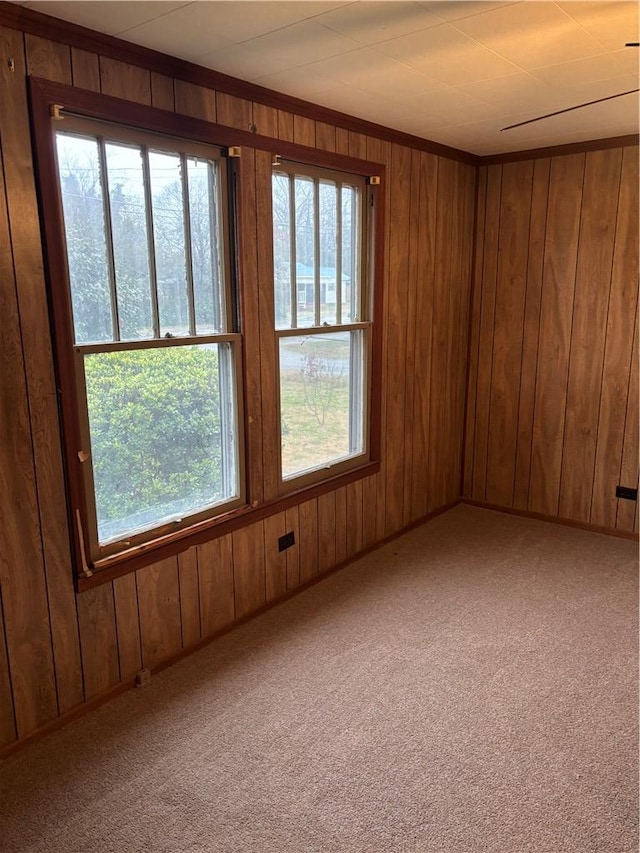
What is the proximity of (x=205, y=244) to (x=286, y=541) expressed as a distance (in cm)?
153

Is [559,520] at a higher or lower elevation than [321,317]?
lower

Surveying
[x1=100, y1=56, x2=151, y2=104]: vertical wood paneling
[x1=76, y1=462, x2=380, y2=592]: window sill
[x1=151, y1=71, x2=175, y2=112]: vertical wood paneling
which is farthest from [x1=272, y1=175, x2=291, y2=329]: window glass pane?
[x1=76, y1=462, x2=380, y2=592]: window sill

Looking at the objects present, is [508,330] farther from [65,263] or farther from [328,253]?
[65,263]

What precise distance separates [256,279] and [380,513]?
1781 millimetres

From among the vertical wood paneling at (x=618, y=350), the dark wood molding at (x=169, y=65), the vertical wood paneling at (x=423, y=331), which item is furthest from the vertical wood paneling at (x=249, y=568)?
the vertical wood paneling at (x=618, y=350)

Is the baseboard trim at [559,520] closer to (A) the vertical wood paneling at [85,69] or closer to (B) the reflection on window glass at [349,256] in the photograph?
(B) the reflection on window glass at [349,256]

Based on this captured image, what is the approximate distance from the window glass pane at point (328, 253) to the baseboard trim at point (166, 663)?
1432 millimetres

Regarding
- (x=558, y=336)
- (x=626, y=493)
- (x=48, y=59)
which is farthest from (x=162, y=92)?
(x=626, y=493)

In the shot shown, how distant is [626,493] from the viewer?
408 centimetres

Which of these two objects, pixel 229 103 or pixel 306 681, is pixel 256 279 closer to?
pixel 229 103

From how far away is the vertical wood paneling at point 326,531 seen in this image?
3.48 meters

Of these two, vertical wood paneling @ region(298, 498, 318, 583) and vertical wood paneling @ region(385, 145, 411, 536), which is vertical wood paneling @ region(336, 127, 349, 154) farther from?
vertical wood paneling @ region(298, 498, 318, 583)

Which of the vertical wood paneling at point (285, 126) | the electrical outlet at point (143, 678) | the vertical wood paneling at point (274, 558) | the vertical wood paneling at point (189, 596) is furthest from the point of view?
the vertical wood paneling at point (274, 558)

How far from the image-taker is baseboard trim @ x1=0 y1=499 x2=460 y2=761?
2.27 meters
